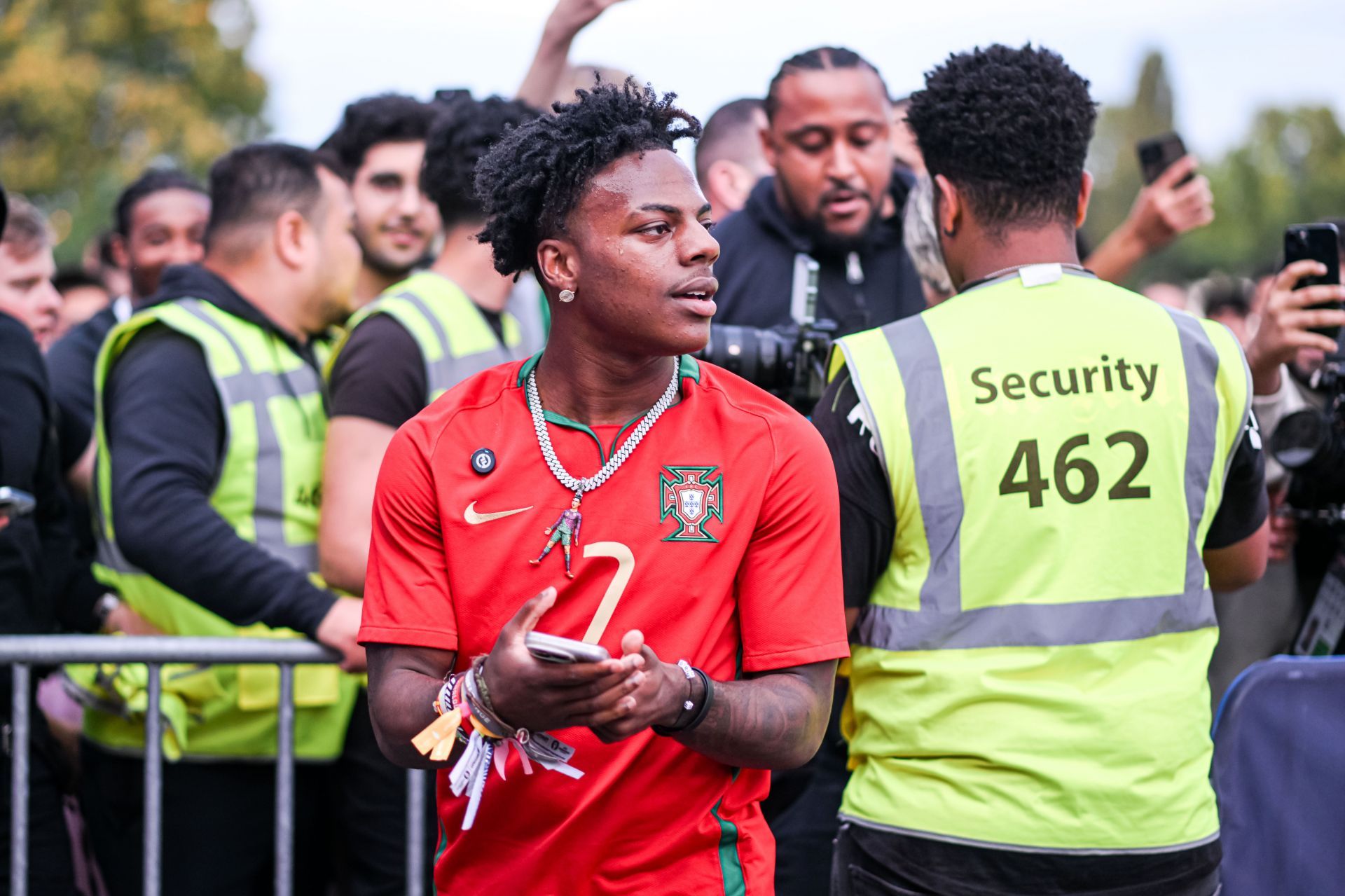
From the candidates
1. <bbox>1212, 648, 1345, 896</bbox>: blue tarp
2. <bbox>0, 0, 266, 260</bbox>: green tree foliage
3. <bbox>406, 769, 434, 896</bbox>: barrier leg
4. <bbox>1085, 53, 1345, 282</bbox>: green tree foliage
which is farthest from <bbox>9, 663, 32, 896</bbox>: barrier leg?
<bbox>1085, 53, 1345, 282</bbox>: green tree foliage

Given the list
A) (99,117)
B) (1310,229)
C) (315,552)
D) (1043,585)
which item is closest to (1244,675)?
(1043,585)

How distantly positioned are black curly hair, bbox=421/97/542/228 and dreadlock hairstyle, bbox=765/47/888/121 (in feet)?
2.46

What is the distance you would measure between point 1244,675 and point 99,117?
28.6 metres

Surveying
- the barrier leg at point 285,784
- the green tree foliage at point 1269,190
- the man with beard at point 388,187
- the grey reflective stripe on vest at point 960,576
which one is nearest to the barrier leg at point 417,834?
the barrier leg at point 285,784

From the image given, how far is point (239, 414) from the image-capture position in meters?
3.66

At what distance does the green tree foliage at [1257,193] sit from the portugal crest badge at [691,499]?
172 feet

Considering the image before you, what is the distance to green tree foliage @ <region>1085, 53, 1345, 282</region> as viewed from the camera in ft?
188

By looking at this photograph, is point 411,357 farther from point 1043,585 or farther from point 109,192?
point 109,192

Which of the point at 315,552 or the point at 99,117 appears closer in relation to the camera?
the point at 315,552

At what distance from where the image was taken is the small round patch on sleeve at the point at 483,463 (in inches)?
86.9

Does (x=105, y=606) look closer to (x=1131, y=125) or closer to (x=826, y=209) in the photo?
(x=826, y=209)

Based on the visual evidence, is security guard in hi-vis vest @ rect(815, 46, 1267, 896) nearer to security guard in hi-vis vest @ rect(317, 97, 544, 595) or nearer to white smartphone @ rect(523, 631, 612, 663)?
white smartphone @ rect(523, 631, 612, 663)

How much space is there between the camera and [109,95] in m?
27.6

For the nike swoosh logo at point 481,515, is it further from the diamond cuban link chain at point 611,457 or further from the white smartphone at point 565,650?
the white smartphone at point 565,650
